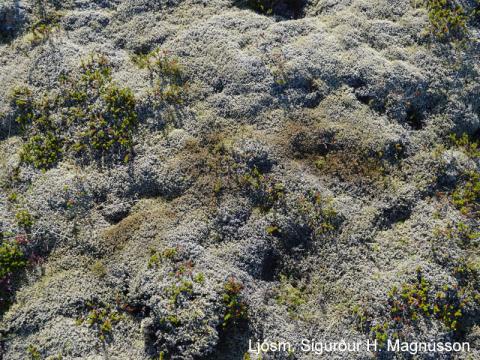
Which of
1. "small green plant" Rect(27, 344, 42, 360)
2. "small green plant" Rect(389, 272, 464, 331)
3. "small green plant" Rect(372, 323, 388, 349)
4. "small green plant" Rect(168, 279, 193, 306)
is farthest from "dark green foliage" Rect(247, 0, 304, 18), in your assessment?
"small green plant" Rect(27, 344, 42, 360)

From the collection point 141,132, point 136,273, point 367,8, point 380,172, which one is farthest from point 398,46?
point 136,273

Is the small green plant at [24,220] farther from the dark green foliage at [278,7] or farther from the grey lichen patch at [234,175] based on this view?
the dark green foliage at [278,7]

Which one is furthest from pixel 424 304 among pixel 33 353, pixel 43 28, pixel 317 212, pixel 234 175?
pixel 43 28

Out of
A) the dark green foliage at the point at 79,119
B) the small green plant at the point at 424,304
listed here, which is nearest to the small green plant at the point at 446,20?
the small green plant at the point at 424,304

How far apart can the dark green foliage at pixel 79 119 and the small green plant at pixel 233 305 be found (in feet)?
19.5

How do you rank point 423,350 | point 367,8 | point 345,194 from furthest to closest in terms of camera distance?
point 367,8, point 345,194, point 423,350

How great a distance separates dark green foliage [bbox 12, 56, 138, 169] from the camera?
16.5 metres

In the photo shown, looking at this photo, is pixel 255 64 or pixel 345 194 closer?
pixel 345 194

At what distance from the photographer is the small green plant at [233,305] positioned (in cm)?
1384

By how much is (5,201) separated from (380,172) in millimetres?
12975

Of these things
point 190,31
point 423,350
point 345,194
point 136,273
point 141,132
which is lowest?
point 423,350

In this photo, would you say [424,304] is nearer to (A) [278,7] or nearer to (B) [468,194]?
(B) [468,194]

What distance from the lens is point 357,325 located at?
45.8 feet

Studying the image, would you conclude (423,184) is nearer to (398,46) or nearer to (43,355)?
(398,46)
